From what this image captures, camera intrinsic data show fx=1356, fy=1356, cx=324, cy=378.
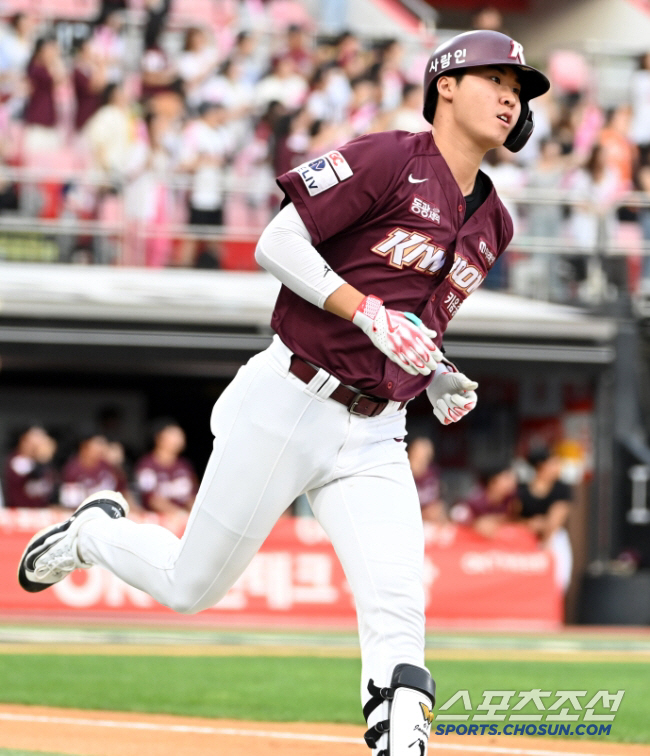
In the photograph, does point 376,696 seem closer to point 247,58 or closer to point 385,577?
point 385,577

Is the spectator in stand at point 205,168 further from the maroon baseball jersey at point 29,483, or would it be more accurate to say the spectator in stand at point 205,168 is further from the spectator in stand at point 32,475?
the maroon baseball jersey at point 29,483

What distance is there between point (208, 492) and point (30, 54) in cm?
1110

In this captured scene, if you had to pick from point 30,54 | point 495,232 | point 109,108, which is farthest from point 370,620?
point 30,54

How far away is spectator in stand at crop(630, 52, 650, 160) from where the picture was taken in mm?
15711

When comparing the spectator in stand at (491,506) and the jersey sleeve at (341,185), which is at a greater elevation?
the jersey sleeve at (341,185)

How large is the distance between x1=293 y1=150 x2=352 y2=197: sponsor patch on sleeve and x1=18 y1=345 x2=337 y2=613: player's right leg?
53cm

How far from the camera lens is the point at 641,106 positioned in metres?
16.2

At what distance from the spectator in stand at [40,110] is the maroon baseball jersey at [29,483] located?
10.7 feet

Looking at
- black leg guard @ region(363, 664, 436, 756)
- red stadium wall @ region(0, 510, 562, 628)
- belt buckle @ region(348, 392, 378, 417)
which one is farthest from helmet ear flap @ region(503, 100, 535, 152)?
red stadium wall @ region(0, 510, 562, 628)

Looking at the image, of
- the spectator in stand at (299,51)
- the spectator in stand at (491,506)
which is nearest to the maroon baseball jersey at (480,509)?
the spectator in stand at (491,506)

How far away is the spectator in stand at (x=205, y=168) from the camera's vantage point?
13.4 metres

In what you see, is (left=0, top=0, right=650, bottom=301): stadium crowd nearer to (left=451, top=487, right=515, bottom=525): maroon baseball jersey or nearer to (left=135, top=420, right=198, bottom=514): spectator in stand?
(left=135, top=420, right=198, bottom=514): spectator in stand

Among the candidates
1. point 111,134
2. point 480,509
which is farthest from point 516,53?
point 111,134

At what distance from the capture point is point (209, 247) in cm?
Result: 1356
